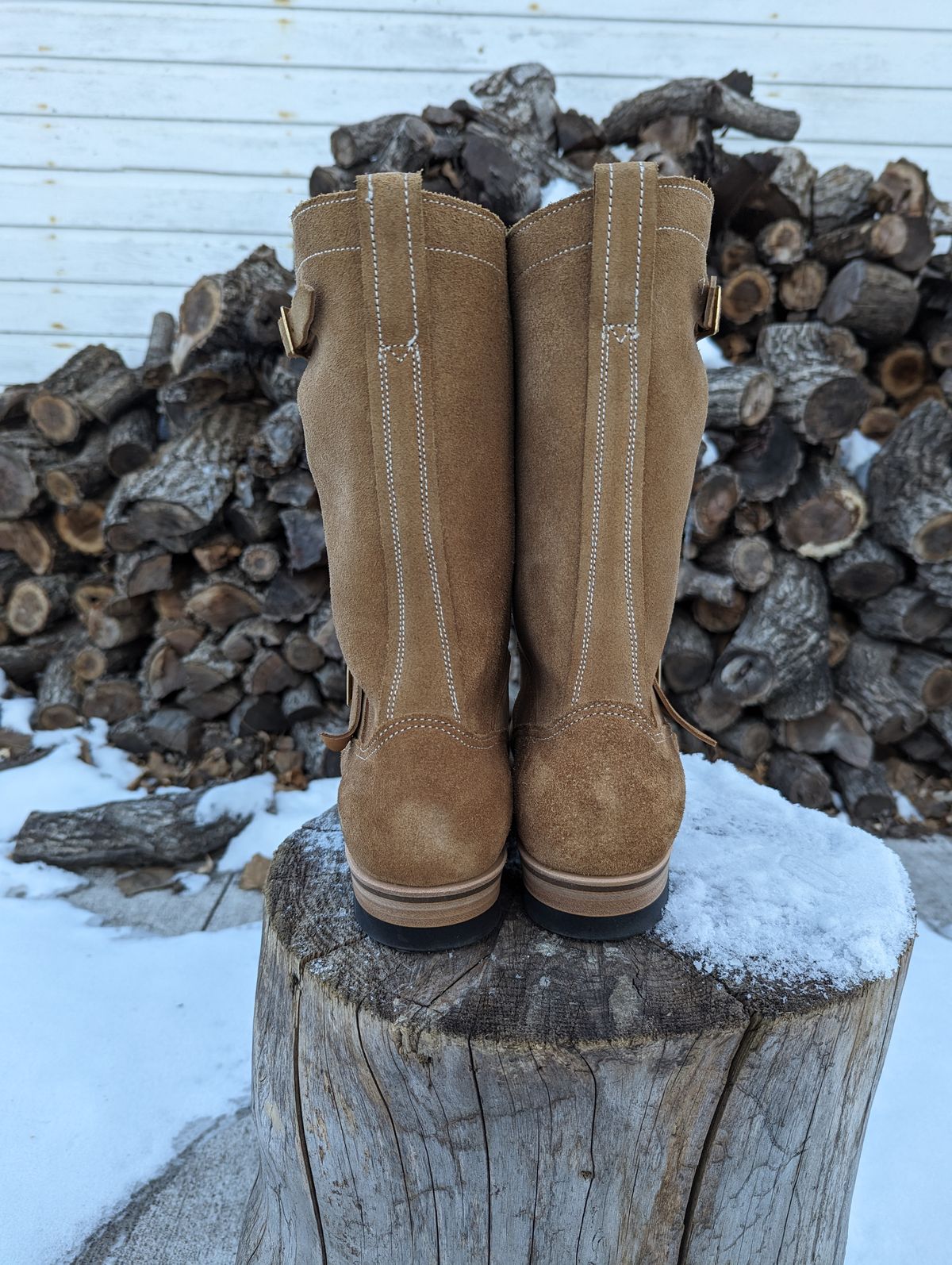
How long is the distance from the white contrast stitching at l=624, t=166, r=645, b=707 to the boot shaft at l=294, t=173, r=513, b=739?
135 millimetres

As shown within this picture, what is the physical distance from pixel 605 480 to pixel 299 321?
0.34 meters

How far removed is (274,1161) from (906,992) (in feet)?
4.51

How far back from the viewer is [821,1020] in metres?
0.73

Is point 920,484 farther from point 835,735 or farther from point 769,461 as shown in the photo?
point 835,735

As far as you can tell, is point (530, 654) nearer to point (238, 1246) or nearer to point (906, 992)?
point (238, 1246)

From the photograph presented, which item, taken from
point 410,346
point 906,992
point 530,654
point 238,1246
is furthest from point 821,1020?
point 906,992

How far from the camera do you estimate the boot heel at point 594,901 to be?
0.79 metres

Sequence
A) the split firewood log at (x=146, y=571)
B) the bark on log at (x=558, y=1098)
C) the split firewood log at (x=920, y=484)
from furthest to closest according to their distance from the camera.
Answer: the split firewood log at (x=146, y=571) → the split firewood log at (x=920, y=484) → the bark on log at (x=558, y=1098)

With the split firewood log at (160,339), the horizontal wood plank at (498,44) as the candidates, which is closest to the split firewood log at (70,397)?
the split firewood log at (160,339)

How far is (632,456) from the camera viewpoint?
2.56 feet

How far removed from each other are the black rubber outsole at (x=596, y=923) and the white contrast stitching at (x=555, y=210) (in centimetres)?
69

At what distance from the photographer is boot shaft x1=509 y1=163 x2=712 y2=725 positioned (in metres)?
0.74

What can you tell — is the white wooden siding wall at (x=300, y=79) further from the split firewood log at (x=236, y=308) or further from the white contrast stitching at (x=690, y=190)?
the white contrast stitching at (x=690, y=190)

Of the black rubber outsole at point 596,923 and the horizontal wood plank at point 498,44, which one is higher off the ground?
the horizontal wood plank at point 498,44
